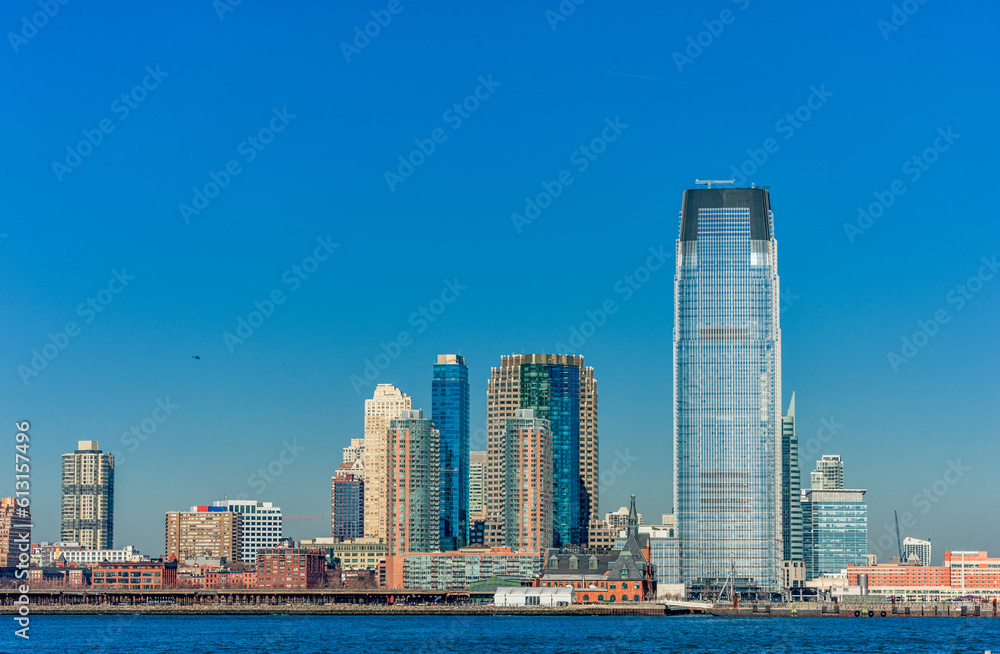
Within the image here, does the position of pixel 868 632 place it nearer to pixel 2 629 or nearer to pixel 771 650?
pixel 771 650

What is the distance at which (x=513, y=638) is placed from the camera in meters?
160

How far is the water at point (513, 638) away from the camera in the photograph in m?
145

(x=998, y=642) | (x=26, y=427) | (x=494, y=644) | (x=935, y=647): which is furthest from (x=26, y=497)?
(x=998, y=642)

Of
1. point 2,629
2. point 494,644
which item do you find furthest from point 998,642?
point 2,629

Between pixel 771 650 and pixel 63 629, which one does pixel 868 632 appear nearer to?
pixel 771 650

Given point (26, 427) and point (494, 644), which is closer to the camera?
point (26, 427)

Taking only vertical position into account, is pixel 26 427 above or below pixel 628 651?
above

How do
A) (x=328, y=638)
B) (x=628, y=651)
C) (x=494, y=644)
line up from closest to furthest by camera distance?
(x=628, y=651)
(x=494, y=644)
(x=328, y=638)

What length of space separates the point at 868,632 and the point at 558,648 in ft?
186

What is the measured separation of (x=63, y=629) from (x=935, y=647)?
361ft

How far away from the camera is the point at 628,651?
138 metres

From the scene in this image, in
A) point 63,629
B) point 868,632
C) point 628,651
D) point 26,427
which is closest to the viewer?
point 26,427

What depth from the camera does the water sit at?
145 meters

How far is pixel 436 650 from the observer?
141250mm
